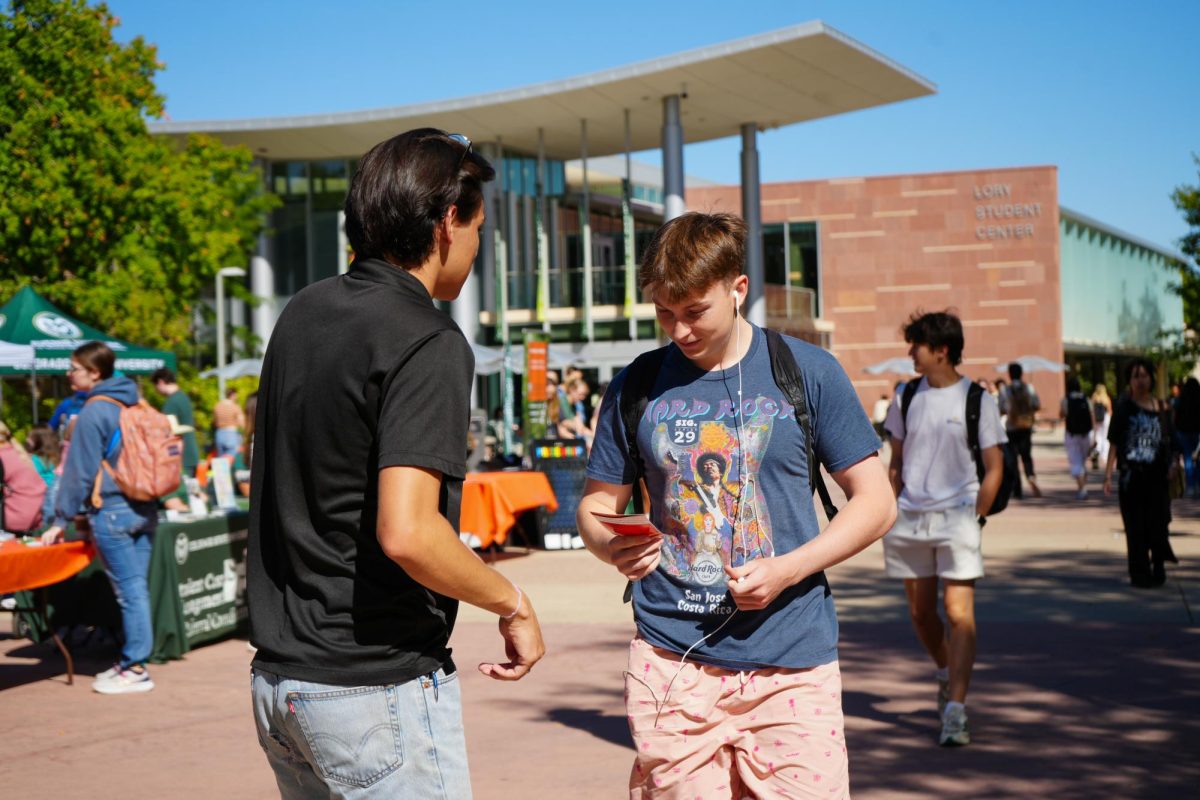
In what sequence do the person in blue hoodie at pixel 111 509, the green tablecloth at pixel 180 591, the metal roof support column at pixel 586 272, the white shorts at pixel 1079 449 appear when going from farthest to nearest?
the metal roof support column at pixel 586 272
the white shorts at pixel 1079 449
the green tablecloth at pixel 180 591
the person in blue hoodie at pixel 111 509

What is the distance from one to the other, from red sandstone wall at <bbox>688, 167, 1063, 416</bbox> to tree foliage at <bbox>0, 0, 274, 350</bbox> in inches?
1143

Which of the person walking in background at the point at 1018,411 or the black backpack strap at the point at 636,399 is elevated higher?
the black backpack strap at the point at 636,399

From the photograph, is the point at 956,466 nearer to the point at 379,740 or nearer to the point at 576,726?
the point at 576,726

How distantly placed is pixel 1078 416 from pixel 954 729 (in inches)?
627

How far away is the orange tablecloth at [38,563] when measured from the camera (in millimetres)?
7852

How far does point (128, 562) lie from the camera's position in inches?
322

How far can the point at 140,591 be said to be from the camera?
26.9ft

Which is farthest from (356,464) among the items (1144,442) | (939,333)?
(1144,442)

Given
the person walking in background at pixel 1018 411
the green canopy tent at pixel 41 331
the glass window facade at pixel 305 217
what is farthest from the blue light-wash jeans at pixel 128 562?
the glass window facade at pixel 305 217

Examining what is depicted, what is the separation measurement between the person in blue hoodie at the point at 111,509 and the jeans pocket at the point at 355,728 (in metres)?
6.10

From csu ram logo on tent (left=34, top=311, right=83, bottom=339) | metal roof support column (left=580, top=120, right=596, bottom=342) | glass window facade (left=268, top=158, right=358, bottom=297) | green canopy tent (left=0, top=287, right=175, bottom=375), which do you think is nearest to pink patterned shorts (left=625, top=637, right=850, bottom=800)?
Result: green canopy tent (left=0, top=287, right=175, bottom=375)

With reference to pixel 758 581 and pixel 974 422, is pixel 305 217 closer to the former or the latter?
pixel 974 422

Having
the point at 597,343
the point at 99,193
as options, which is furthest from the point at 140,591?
the point at 597,343

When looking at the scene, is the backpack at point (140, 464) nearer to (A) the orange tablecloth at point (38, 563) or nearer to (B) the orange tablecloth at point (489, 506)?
(A) the orange tablecloth at point (38, 563)
